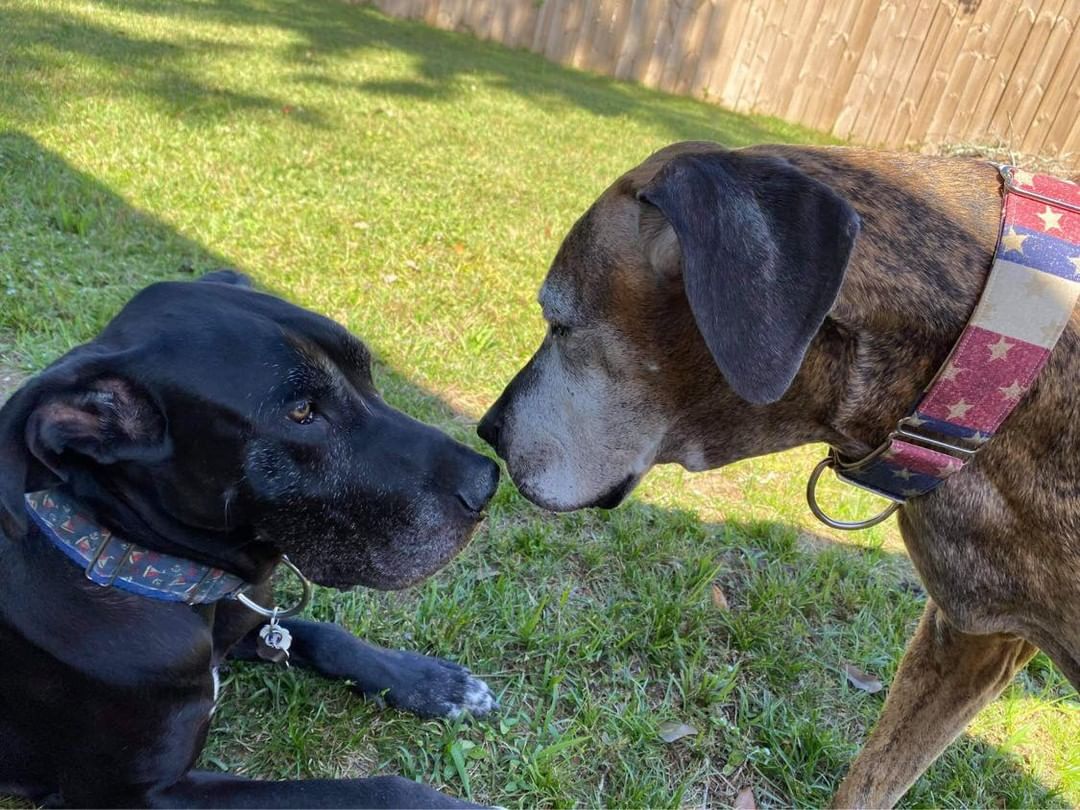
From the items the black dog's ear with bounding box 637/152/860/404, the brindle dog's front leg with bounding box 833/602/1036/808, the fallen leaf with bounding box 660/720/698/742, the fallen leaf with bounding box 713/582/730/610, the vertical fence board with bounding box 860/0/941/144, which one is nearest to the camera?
the black dog's ear with bounding box 637/152/860/404

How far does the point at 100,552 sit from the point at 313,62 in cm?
978

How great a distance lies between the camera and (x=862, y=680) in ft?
10.8

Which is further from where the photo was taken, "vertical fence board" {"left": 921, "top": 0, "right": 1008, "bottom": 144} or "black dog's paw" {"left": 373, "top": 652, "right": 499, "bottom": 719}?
"vertical fence board" {"left": 921, "top": 0, "right": 1008, "bottom": 144}

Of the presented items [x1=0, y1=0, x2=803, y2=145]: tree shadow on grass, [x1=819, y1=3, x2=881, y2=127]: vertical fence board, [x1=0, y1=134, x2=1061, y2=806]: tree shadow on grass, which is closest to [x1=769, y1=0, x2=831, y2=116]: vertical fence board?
[x1=819, y1=3, x2=881, y2=127]: vertical fence board

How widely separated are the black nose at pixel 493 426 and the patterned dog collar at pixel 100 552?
3.17 feet

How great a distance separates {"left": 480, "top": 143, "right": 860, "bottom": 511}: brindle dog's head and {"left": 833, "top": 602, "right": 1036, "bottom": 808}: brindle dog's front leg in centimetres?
85

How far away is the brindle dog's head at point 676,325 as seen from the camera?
1779mm

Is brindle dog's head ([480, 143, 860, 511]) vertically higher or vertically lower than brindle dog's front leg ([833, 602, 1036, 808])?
higher

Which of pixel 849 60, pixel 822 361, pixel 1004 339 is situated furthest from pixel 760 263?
pixel 849 60

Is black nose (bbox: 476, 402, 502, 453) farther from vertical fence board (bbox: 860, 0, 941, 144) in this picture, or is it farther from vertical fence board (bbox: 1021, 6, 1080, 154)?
vertical fence board (bbox: 860, 0, 941, 144)

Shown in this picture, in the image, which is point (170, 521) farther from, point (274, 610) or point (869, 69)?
point (869, 69)

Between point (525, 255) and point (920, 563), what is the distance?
14.5 feet

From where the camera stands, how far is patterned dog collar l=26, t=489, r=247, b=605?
6.92ft

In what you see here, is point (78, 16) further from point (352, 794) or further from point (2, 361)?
point (352, 794)
